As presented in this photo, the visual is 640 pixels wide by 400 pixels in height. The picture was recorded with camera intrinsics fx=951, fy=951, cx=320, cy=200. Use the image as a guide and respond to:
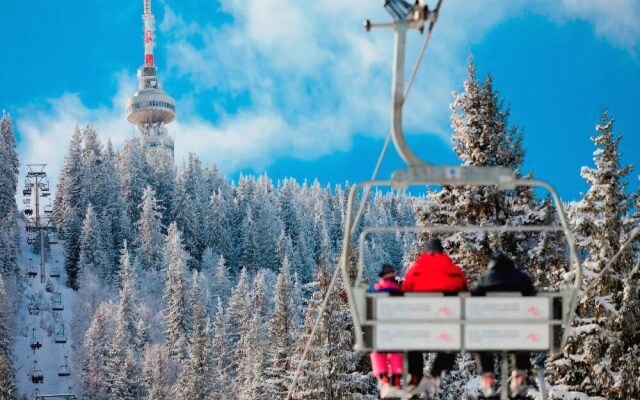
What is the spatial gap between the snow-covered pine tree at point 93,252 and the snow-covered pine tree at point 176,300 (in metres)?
7.43

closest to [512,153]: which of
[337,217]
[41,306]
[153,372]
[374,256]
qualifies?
[153,372]

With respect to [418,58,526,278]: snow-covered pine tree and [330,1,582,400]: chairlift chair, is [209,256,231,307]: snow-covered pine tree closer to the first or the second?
[418,58,526,278]: snow-covered pine tree

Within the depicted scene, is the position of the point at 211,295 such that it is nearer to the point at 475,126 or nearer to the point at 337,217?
the point at 337,217

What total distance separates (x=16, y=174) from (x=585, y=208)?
106m

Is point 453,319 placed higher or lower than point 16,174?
lower

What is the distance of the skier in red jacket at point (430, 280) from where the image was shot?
10.7 m

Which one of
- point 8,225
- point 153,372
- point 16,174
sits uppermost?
Result: point 16,174

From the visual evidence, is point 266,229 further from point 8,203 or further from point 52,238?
point 8,203

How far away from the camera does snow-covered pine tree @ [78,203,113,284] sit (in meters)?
113

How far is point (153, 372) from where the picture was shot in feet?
256

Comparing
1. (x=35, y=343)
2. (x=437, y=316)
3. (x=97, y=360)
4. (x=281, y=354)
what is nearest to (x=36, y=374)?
(x=35, y=343)

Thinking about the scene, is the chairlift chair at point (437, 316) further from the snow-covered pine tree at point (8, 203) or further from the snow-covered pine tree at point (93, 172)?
the snow-covered pine tree at point (93, 172)

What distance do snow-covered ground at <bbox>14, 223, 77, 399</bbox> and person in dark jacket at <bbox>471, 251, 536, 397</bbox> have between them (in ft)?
268

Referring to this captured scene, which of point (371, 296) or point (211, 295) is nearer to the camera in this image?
point (371, 296)
